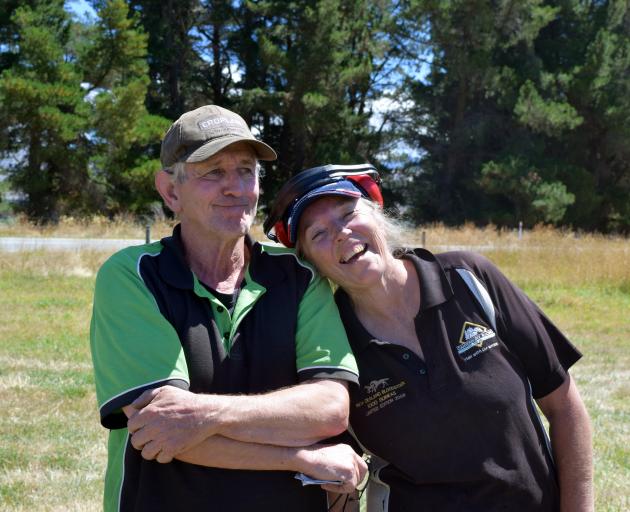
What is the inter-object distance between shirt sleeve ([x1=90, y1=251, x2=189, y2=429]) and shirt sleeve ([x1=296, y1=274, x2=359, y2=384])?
37cm

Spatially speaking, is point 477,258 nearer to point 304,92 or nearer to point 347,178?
point 347,178

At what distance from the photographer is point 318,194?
2365 millimetres

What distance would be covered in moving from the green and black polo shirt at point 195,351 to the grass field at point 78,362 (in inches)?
72.9

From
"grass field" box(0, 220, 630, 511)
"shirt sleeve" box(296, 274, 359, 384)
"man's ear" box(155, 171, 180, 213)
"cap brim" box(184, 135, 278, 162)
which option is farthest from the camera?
"grass field" box(0, 220, 630, 511)

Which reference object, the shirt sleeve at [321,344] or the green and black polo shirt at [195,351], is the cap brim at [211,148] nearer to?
the green and black polo shirt at [195,351]

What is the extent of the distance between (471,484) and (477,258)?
71 centimetres

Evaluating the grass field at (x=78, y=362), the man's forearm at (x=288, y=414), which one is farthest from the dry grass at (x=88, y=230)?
the man's forearm at (x=288, y=414)

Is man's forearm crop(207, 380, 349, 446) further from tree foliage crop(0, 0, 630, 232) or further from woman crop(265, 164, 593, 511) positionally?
tree foliage crop(0, 0, 630, 232)

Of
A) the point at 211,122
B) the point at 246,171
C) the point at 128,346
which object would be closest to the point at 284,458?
the point at 128,346

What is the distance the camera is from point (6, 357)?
679 cm

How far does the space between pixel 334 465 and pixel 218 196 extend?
Answer: 0.91 meters

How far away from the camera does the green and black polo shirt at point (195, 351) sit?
6.72 feet

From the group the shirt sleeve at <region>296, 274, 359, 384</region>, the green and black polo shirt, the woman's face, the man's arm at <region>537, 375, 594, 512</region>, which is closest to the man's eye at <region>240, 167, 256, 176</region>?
the woman's face

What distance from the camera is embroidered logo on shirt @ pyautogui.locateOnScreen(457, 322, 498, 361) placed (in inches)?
88.2
